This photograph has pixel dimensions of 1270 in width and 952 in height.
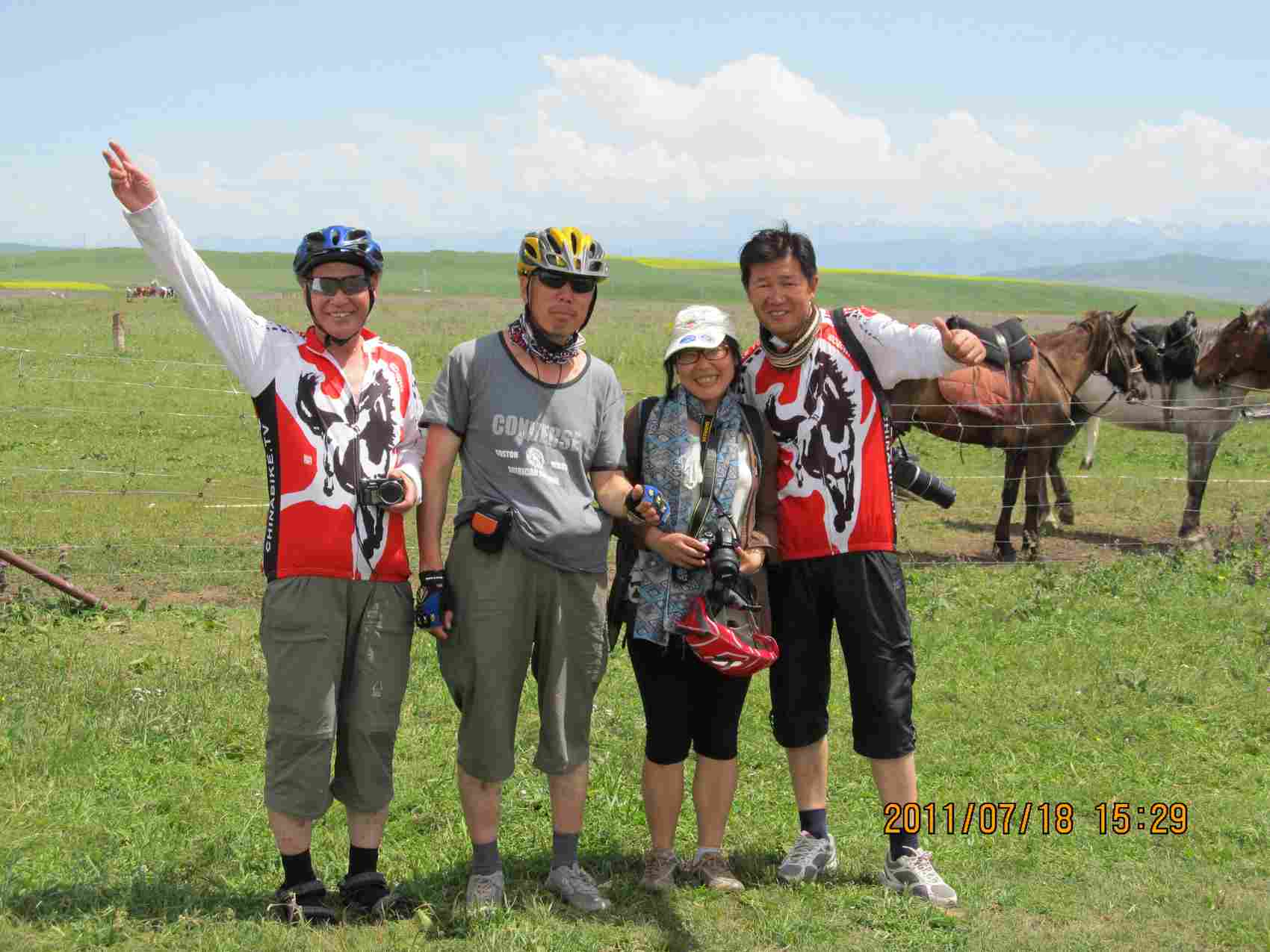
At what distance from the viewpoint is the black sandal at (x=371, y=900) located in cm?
402

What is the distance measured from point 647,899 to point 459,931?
70 centimetres

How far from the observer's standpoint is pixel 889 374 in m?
4.28

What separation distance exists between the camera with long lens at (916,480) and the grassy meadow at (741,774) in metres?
1.41

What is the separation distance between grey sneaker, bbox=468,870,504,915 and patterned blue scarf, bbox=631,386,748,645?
98 cm

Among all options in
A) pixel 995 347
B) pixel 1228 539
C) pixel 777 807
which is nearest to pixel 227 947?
pixel 777 807

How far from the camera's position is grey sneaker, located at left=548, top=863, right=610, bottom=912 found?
4148 mm

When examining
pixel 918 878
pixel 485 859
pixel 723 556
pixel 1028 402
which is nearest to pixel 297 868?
pixel 485 859

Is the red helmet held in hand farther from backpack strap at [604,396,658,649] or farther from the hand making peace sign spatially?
the hand making peace sign

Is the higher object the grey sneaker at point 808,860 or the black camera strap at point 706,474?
the black camera strap at point 706,474

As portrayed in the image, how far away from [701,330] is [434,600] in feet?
4.19

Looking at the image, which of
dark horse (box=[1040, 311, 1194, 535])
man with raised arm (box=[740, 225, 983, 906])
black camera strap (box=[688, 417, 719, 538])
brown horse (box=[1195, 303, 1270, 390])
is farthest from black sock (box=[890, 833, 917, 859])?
brown horse (box=[1195, 303, 1270, 390])

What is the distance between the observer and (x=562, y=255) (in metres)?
3.89

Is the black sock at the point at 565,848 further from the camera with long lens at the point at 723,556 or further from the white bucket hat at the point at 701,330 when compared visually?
the white bucket hat at the point at 701,330

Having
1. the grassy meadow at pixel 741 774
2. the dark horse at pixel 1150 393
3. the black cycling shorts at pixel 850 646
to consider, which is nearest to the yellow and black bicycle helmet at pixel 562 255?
the black cycling shorts at pixel 850 646
